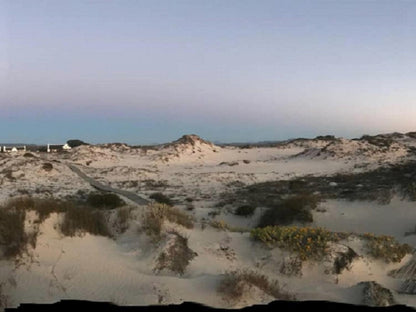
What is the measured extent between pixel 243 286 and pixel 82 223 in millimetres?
4302

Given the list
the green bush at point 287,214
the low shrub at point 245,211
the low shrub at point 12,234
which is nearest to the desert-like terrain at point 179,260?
the low shrub at point 12,234

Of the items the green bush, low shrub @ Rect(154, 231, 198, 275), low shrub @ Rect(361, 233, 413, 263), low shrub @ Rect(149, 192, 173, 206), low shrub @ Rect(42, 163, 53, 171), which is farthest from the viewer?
low shrub @ Rect(42, 163, 53, 171)

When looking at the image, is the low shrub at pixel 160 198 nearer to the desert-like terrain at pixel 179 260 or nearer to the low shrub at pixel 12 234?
the desert-like terrain at pixel 179 260

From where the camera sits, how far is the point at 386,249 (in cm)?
1023

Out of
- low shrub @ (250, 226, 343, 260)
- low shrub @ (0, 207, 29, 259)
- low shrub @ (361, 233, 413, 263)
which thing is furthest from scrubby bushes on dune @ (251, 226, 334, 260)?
low shrub @ (0, 207, 29, 259)

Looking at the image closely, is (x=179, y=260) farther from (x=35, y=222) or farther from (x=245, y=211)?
(x=245, y=211)

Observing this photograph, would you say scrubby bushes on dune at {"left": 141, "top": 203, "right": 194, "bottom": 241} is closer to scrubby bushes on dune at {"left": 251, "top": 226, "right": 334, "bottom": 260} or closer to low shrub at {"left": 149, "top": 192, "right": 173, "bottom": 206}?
scrubby bushes on dune at {"left": 251, "top": 226, "right": 334, "bottom": 260}

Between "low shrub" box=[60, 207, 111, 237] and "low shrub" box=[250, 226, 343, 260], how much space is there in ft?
12.1

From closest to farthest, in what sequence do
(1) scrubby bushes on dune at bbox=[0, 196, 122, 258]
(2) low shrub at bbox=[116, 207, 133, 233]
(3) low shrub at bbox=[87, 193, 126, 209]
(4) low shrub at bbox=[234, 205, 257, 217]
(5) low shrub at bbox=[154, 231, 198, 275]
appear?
1. (1) scrubby bushes on dune at bbox=[0, 196, 122, 258]
2. (5) low shrub at bbox=[154, 231, 198, 275]
3. (2) low shrub at bbox=[116, 207, 133, 233]
4. (3) low shrub at bbox=[87, 193, 126, 209]
5. (4) low shrub at bbox=[234, 205, 257, 217]

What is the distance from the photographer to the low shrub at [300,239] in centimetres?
956

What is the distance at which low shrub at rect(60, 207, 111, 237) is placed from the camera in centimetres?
938

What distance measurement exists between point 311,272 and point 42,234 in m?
5.83

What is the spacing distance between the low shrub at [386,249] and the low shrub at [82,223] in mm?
6327

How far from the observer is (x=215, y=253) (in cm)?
987
